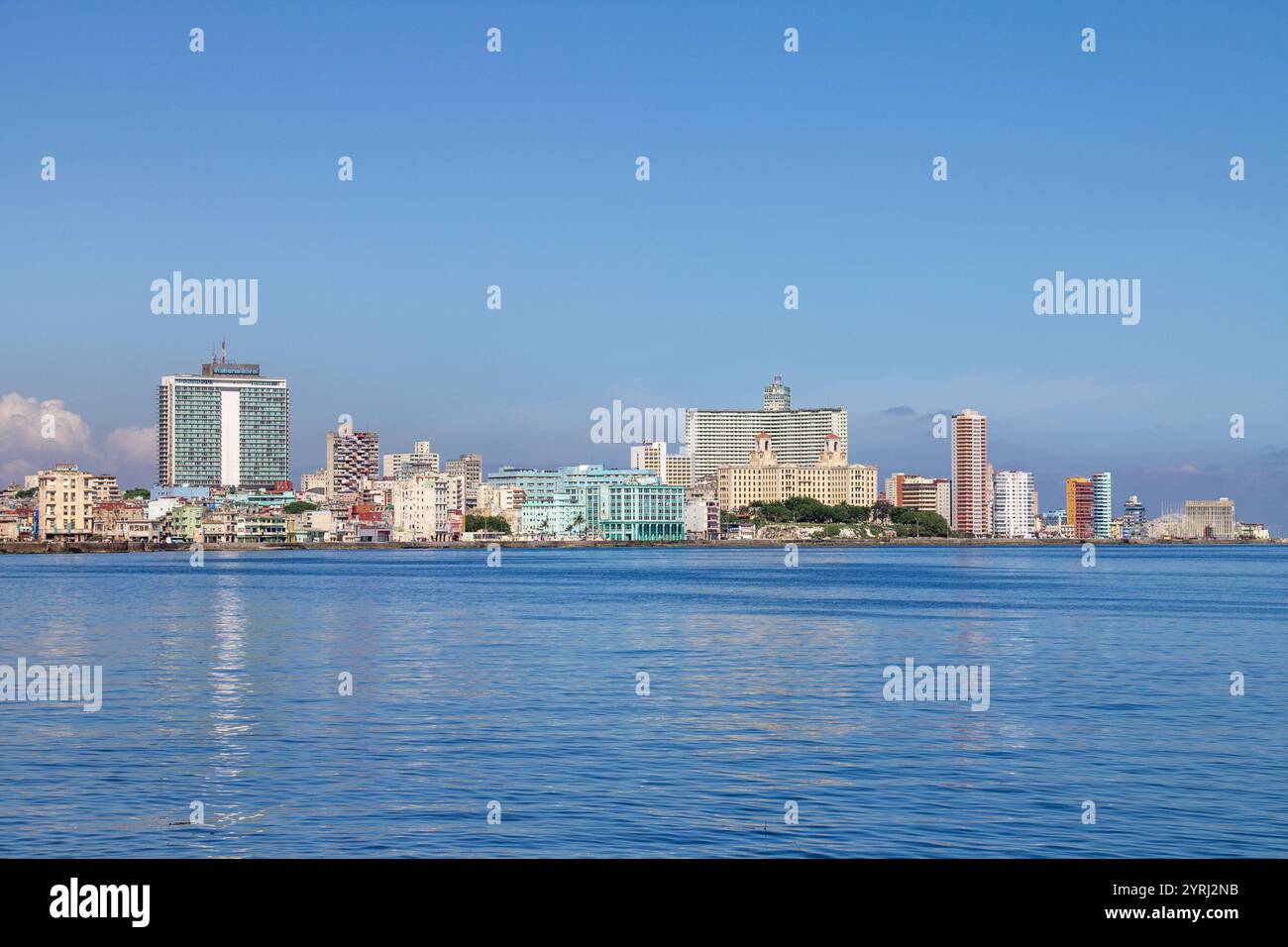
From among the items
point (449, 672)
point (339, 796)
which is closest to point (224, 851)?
point (339, 796)

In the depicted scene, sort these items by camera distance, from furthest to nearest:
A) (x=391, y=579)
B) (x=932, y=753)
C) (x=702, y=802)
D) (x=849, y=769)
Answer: (x=391, y=579)
(x=932, y=753)
(x=849, y=769)
(x=702, y=802)

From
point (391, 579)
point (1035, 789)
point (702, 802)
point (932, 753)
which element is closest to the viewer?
point (702, 802)

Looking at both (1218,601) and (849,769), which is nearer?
(849,769)

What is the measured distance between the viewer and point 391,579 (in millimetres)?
87250

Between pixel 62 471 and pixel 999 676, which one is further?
pixel 62 471

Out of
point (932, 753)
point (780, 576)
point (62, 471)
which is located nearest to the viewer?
point (932, 753)
